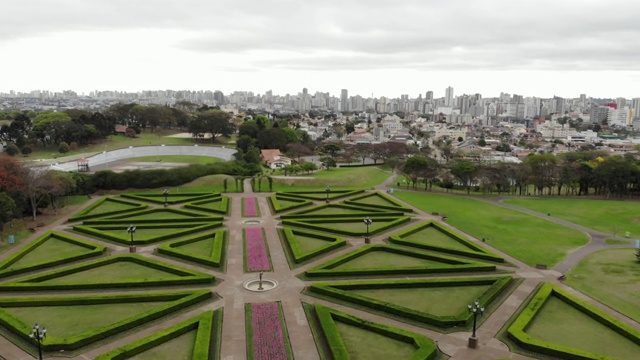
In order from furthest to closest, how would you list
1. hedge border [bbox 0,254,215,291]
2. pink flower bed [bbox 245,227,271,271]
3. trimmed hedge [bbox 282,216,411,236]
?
1. trimmed hedge [bbox 282,216,411,236]
2. pink flower bed [bbox 245,227,271,271]
3. hedge border [bbox 0,254,215,291]

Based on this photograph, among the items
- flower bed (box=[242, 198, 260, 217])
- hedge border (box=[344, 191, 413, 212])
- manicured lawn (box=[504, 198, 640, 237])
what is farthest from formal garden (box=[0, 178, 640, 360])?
manicured lawn (box=[504, 198, 640, 237])

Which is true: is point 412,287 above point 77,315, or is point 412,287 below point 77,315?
above

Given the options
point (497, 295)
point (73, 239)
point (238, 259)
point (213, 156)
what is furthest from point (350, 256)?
point (213, 156)

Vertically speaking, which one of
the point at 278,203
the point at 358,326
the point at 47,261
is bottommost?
the point at 358,326

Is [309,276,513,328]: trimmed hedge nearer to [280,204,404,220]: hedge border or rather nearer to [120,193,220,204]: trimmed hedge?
[280,204,404,220]: hedge border

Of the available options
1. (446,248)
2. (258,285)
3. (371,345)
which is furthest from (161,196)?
(371,345)

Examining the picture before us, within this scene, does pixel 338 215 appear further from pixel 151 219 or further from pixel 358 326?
pixel 358 326
